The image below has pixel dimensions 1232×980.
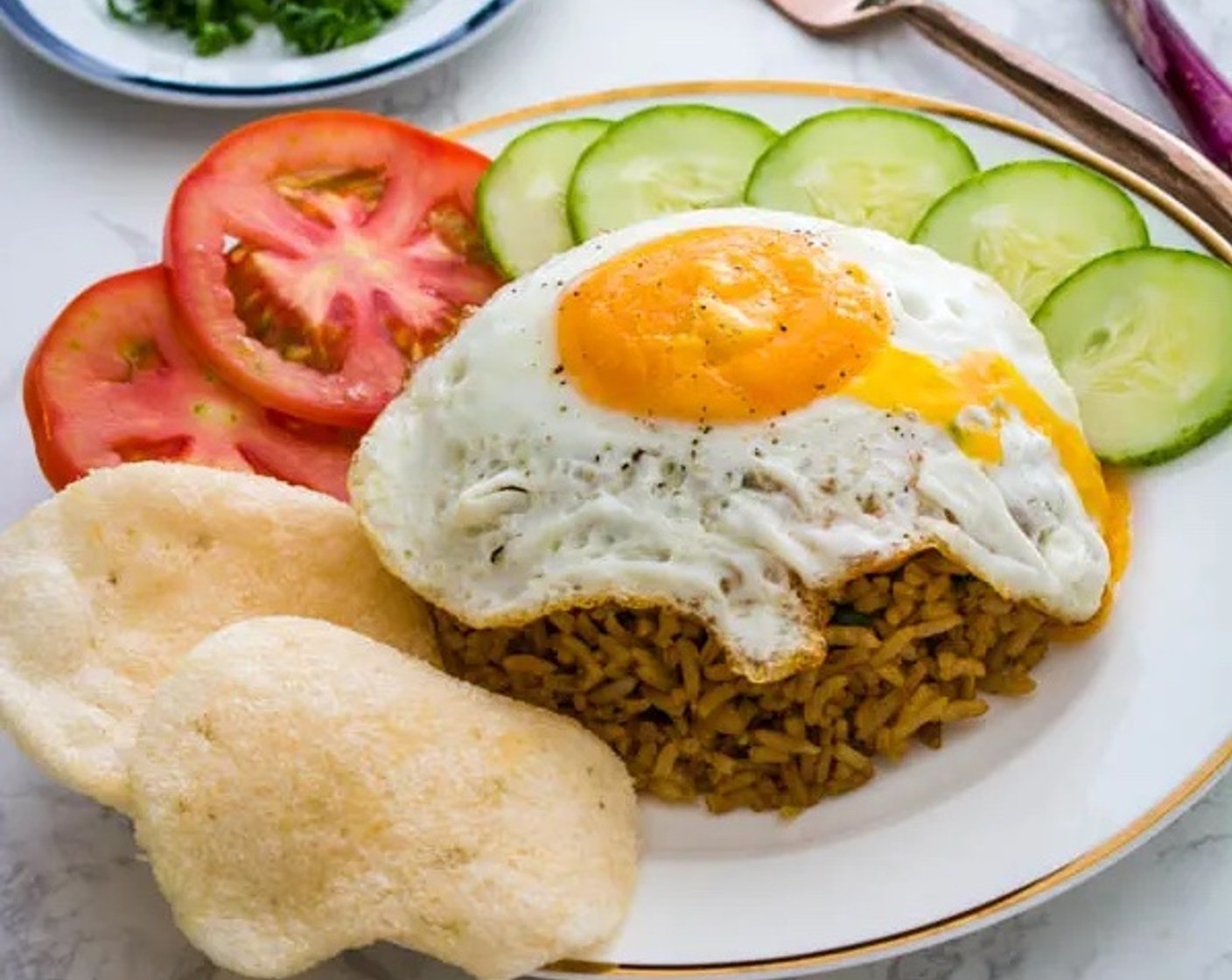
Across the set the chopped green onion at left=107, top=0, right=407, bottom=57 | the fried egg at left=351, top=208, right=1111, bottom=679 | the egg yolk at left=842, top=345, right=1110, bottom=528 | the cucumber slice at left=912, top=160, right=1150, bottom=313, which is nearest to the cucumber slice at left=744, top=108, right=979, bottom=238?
the cucumber slice at left=912, top=160, right=1150, bottom=313

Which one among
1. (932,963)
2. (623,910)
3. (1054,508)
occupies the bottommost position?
(932,963)

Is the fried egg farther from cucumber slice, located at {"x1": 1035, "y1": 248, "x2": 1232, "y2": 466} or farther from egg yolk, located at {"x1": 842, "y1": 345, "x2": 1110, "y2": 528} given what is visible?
cucumber slice, located at {"x1": 1035, "y1": 248, "x2": 1232, "y2": 466}

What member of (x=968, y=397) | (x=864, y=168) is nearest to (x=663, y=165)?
(x=864, y=168)

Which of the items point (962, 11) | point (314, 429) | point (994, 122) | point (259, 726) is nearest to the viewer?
point (259, 726)

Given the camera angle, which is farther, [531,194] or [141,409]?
[531,194]

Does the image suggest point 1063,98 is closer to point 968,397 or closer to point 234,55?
point 968,397

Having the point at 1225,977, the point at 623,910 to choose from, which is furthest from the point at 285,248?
the point at 1225,977

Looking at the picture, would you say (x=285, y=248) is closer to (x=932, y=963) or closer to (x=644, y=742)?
(x=644, y=742)
